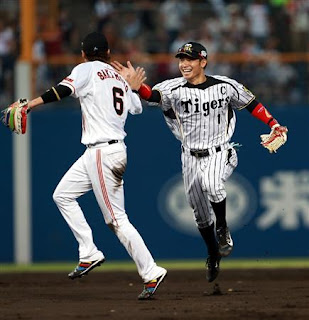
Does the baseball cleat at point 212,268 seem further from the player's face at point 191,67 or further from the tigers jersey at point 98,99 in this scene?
the tigers jersey at point 98,99

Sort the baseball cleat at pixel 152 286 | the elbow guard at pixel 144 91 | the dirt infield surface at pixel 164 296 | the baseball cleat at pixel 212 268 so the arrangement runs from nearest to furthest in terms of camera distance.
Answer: the dirt infield surface at pixel 164 296 → the baseball cleat at pixel 152 286 → the elbow guard at pixel 144 91 → the baseball cleat at pixel 212 268

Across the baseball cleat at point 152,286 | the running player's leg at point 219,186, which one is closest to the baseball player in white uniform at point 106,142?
the baseball cleat at point 152,286

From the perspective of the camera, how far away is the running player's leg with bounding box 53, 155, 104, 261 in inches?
366

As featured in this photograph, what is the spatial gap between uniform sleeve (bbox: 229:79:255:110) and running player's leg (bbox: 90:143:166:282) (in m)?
1.71

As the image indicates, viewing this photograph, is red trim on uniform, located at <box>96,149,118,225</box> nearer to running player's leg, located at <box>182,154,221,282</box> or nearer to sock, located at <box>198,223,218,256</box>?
running player's leg, located at <box>182,154,221,282</box>

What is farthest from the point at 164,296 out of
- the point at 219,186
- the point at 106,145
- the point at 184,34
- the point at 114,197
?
the point at 184,34

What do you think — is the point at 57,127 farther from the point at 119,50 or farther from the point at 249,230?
the point at 249,230

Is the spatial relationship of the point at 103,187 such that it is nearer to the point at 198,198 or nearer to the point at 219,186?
the point at 219,186

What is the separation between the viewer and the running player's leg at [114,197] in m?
9.04

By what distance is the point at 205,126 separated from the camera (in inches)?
396

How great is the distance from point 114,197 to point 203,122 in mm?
1507

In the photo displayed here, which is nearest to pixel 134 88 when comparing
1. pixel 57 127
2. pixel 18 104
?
pixel 18 104

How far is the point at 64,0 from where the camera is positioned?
635 inches

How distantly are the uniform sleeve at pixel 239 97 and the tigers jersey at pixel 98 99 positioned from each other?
1.51m
